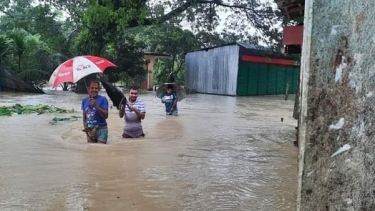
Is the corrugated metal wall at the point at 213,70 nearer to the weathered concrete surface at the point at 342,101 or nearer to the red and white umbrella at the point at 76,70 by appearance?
the red and white umbrella at the point at 76,70

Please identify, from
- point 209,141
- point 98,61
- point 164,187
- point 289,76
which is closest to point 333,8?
point 164,187

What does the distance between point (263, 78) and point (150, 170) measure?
24981 millimetres

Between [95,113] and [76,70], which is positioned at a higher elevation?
[76,70]

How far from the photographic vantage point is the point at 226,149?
7988 mm

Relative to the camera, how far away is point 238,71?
27.3 m

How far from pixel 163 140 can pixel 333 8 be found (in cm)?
735

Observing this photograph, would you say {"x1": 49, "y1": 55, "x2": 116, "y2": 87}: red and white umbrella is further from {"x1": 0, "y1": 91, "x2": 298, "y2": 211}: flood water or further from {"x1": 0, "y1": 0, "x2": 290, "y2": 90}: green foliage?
{"x1": 0, "y1": 0, "x2": 290, "y2": 90}: green foliage

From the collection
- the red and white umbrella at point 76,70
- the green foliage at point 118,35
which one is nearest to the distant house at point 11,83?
the green foliage at point 118,35

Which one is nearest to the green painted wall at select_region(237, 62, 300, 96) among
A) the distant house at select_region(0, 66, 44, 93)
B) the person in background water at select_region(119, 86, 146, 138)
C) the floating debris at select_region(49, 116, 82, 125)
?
the distant house at select_region(0, 66, 44, 93)

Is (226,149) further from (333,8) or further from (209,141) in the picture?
(333,8)

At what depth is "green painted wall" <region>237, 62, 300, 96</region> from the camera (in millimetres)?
28062

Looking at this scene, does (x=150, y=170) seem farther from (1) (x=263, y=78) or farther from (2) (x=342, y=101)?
(1) (x=263, y=78)

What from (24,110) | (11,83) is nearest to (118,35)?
(11,83)

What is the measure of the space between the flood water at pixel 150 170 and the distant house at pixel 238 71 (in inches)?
673
